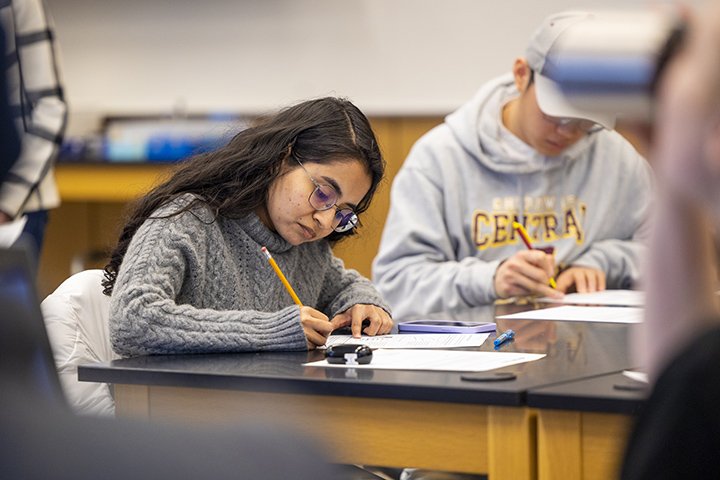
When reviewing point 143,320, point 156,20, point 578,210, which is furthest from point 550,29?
point 156,20

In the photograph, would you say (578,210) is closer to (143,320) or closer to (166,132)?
(143,320)

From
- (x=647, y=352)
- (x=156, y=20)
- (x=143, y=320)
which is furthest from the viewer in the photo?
(x=156, y=20)

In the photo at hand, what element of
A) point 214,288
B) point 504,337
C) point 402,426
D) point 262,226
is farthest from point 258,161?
point 402,426

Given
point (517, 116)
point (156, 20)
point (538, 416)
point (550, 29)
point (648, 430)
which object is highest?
point (156, 20)

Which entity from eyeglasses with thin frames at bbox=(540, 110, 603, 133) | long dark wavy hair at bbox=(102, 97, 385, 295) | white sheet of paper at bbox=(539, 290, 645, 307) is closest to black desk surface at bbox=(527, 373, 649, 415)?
long dark wavy hair at bbox=(102, 97, 385, 295)

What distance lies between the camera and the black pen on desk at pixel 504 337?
180 centimetres

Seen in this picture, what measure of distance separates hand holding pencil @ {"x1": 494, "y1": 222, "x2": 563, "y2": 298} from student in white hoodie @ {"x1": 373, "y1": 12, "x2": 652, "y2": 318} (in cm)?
17

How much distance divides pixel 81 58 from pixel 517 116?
3280 millimetres

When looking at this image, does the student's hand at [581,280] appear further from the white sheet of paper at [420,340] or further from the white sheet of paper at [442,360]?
the white sheet of paper at [442,360]

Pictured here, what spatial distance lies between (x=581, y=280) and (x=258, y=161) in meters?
0.99

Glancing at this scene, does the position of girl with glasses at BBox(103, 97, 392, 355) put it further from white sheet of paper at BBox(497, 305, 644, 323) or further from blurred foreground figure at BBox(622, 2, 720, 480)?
blurred foreground figure at BBox(622, 2, 720, 480)

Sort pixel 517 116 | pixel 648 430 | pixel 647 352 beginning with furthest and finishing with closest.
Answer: pixel 517 116
pixel 647 352
pixel 648 430

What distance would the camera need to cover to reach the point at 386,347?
1.82 m

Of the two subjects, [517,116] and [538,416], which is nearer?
[538,416]
